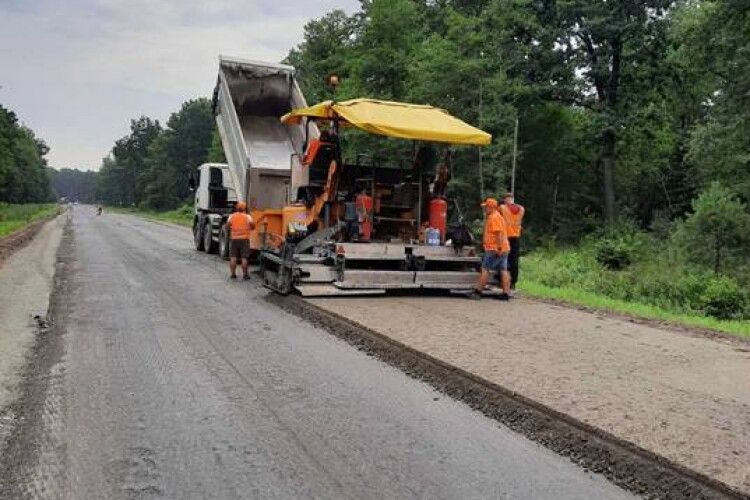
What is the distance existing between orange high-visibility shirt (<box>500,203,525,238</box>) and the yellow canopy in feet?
4.28

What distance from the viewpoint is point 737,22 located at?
22781 mm

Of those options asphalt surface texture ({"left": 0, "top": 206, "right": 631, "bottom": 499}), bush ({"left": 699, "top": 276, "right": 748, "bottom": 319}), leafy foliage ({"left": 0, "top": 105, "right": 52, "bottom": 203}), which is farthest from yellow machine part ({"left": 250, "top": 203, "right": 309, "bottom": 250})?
leafy foliage ({"left": 0, "top": 105, "right": 52, "bottom": 203})

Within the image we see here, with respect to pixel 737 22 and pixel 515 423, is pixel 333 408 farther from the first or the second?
pixel 737 22

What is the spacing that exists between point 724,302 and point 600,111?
17.2m

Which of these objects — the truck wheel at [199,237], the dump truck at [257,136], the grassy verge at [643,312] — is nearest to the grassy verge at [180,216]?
the truck wheel at [199,237]

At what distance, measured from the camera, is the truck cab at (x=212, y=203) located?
64.1ft

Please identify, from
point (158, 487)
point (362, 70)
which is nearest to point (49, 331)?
point (158, 487)

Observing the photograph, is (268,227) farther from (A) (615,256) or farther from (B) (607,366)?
(A) (615,256)

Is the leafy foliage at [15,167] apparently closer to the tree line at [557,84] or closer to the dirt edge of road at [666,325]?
the tree line at [557,84]

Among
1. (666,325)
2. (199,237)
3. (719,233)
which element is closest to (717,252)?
(719,233)

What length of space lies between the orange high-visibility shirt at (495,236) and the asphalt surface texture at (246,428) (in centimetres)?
388

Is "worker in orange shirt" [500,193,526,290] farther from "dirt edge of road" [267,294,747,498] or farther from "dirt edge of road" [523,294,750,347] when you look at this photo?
"dirt edge of road" [267,294,747,498]

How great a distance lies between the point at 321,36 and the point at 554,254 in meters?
24.6

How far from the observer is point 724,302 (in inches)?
623
